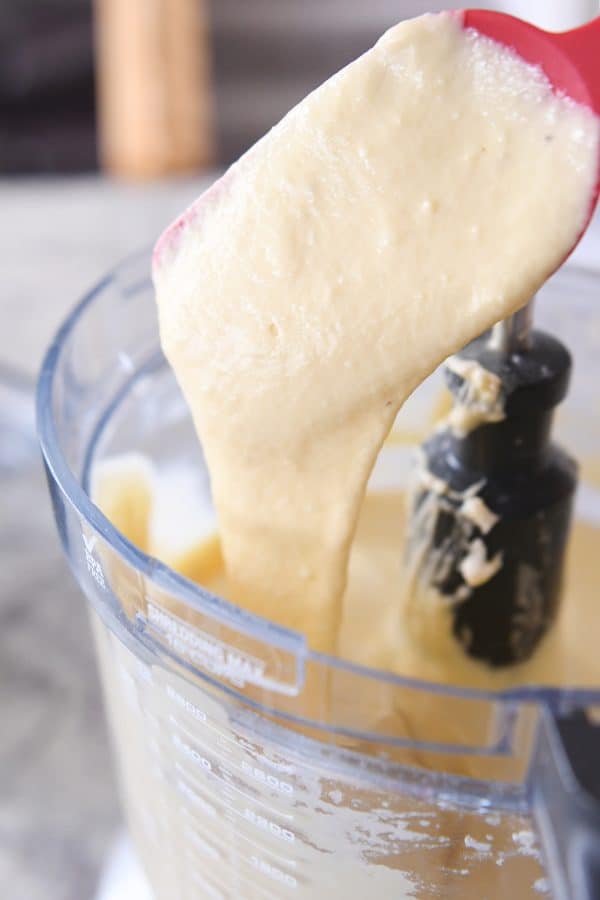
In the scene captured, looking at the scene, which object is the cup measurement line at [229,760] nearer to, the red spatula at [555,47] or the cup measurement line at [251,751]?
the cup measurement line at [251,751]

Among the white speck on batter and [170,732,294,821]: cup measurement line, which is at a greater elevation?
the white speck on batter

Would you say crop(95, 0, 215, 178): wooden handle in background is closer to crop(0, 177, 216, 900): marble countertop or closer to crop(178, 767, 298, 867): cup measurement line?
crop(0, 177, 216, 900): marble countertop

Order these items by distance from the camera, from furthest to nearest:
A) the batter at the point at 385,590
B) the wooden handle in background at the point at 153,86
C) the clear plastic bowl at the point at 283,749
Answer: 1. the wooden handle in background at the point at 153,86
2. the batter at the point at 385,590
3. the clear plastic bowl at the point at 283,749

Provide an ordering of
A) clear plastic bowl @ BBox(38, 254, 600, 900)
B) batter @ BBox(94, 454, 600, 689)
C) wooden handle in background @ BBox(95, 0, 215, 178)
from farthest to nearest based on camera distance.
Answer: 1. wooden handle in background @ BBox(95, 0, 215, 178)
2. batter @ BBox(94, 454, 600, 689)
3. clear plastic bowl @ BBox(38, 254, 600, 900)

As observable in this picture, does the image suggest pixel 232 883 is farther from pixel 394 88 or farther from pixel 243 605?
pixel 394 88

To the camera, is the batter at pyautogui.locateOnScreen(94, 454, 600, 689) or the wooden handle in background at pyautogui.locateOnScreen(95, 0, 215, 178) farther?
the wooden handle in background at pyautogui.locateOnScreen(95, 0, 215, 178)

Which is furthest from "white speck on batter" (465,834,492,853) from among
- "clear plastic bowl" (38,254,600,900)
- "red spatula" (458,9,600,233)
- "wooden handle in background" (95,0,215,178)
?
"wooden handle in background" (95,0,215,178)

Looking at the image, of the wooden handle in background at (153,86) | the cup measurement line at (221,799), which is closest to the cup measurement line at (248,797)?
the cup measurement line at (221,799)
